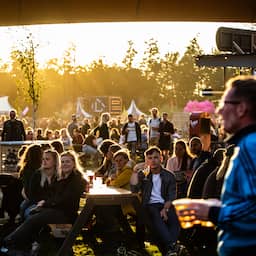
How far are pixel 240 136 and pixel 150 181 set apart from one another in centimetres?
559

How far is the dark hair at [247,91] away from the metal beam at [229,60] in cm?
807

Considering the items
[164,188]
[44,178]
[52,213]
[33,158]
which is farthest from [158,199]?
[33,158]

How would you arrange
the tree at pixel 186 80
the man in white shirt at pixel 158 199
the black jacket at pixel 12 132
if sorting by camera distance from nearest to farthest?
the man in white shirt at pixel 158 199 < the black jacket at pixel 12 132 < the tree at pixel 186 80

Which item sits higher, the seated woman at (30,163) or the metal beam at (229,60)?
the metal beam at (229,60)

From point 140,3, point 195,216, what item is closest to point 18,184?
point 140,3

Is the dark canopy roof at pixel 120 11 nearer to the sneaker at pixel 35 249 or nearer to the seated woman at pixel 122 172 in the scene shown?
the seated woman at pixel 122 172

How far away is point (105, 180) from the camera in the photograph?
10.6 metres

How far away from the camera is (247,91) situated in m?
3.10

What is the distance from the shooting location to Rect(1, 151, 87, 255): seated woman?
316 inches

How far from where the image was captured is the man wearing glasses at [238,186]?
2922mm

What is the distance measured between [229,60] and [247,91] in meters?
8.25

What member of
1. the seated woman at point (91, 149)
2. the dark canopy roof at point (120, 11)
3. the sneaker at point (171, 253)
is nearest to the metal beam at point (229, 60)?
the dark canopy roof at point (120, 11)

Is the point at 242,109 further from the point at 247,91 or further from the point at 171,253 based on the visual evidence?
the point at 171,253

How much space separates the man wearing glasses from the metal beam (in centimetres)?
812
